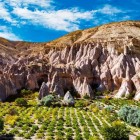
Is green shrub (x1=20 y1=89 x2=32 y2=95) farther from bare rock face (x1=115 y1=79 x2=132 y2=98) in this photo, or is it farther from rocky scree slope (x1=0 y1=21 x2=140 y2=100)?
bare rock face (x1=115 y1=79 x2=132 y2=98)

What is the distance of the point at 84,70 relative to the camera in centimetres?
12950

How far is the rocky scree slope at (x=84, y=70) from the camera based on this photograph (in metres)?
115

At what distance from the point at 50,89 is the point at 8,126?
54.8m

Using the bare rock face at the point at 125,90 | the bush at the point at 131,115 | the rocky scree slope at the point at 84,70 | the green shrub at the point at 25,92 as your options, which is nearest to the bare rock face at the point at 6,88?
the rocky scree slope at the point at 84,70

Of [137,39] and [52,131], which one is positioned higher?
[137,39]

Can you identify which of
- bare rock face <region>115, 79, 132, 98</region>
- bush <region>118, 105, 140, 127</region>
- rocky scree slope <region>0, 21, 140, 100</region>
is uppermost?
rocky scree slope <region>0, 21, 140, 100</region>

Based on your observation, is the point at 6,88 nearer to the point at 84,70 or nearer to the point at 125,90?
the point at 84,70

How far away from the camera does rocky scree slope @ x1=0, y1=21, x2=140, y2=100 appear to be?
11451cm

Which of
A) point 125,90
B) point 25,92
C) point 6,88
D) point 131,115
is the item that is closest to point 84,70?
point 125,90

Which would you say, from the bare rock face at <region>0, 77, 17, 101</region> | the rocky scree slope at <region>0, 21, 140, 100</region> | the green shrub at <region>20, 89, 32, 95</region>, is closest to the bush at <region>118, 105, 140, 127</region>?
the rocky scree slope at <region>0, 21, 140, 100</region>

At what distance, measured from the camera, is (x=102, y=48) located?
5689 inches

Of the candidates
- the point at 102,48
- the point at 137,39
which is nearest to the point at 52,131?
the point at 102,48

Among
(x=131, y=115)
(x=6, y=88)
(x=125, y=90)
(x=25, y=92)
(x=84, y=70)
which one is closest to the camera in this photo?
(x=131, y=115)

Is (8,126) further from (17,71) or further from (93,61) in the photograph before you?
(93,61)
